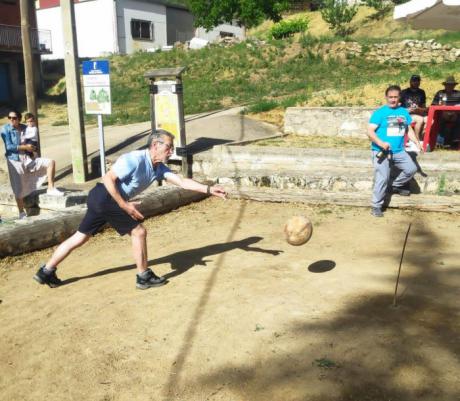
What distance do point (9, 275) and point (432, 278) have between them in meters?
4.60

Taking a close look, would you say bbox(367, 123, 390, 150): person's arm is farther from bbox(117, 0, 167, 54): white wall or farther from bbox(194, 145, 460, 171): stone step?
bbox(117, 0, 167, 54): white wall

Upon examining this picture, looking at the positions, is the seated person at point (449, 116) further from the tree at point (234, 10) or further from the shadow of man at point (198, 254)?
the tree at point (234, 10)

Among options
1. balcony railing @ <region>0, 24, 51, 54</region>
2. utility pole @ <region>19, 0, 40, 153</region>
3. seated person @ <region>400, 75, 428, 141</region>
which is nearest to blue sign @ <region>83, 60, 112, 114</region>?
utility pole @ <region>19, 0, 40, 153</region>

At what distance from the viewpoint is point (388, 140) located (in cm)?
696

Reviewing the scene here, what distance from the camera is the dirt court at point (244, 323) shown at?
3.14 m

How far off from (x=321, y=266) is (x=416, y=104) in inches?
236

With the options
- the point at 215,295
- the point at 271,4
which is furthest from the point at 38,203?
the point at 271,4

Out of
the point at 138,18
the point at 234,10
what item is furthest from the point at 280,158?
the point at 234,10

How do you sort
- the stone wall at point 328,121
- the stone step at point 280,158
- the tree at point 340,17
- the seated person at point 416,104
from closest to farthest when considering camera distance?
the stone step at point 280,158 < the seated person at point 416,104 < the stone wall at point 328,121 < the tree at point 340,17

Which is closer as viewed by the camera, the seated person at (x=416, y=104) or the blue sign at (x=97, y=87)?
the seated person at (x=416, y=104)

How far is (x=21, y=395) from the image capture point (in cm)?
321

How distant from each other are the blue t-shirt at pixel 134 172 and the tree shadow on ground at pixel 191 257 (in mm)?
1123

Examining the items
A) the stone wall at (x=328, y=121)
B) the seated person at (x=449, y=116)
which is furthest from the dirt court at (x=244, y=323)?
the stone wall at (x=328, y=121)

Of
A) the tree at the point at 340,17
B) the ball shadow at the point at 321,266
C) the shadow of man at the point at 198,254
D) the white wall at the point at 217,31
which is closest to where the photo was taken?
the ball shadow at the point at 321,266
